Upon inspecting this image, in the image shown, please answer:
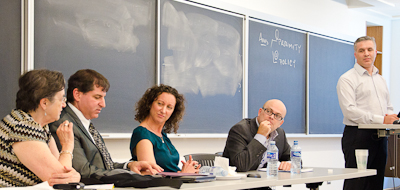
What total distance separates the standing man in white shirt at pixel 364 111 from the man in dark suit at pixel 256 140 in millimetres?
810

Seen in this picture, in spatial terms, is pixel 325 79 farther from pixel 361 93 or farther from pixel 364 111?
pixel 364 111

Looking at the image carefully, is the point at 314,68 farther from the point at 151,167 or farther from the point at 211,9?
the point at 151,167

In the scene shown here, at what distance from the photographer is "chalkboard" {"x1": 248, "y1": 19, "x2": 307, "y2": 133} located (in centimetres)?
466

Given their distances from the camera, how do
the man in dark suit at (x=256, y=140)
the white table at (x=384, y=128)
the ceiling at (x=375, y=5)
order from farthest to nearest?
the ceiling at (x=375, y=5) < the white table at (x=384, y=128) < the man in dark suit at (x=256, y=140)

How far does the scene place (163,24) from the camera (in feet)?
12.2

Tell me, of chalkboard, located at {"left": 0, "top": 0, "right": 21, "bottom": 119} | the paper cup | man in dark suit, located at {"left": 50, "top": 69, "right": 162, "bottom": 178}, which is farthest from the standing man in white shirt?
chalkboard, located at {"left": 0, "top": 0, "right": 21, "bottom": 119}

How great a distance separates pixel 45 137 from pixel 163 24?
212 cm

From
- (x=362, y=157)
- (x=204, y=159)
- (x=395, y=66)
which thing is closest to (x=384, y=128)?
(x=362, y=157)

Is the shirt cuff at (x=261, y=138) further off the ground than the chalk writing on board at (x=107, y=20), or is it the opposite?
the chalk writing on board at (x=107, y=20)

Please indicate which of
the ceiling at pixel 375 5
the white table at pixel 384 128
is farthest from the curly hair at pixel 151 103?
the ceiling at pixel 375 5

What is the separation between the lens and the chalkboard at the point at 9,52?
280 cm

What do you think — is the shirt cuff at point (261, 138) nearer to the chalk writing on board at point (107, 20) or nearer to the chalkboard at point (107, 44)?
the chalkboard at point (107, 44)

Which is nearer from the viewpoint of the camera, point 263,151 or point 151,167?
point 151,167

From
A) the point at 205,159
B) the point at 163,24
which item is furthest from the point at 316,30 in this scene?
the point at 205,159
